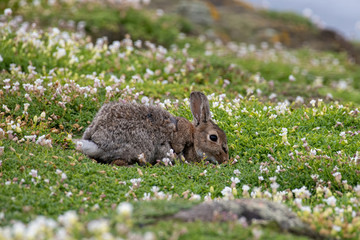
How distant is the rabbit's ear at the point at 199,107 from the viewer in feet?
32.7

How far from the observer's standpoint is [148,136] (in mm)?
9328

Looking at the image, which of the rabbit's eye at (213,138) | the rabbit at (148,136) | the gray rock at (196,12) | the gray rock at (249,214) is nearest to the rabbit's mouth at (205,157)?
the rabbit at (148,136)

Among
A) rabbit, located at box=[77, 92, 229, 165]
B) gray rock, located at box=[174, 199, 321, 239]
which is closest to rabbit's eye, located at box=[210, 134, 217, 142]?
rabbit, located at box=[77, 92, 229, 165]

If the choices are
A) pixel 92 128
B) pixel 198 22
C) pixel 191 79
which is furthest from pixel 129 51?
pixel 198 22

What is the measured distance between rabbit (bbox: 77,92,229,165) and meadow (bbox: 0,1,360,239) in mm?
308

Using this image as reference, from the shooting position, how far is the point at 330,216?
6.20 meters

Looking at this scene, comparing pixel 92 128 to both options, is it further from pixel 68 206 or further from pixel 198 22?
pixel 198 22

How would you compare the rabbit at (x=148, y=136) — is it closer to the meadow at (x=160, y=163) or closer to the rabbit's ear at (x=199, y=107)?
the rabbit's ear at (x=199, y=107)

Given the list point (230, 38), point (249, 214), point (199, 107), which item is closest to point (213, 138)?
point (199, 107)

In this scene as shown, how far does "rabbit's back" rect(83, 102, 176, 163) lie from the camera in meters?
8.95

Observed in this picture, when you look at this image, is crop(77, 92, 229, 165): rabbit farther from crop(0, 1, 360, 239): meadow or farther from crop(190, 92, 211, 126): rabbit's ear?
crop(0, 1, 360, 239): meadow

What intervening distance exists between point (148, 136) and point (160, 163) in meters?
0.63

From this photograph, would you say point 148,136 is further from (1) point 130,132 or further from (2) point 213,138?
(2) point 213,138

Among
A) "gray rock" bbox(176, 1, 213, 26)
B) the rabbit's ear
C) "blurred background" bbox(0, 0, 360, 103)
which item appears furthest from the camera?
"gray rock" bbox(176, 1, 213, 26)
